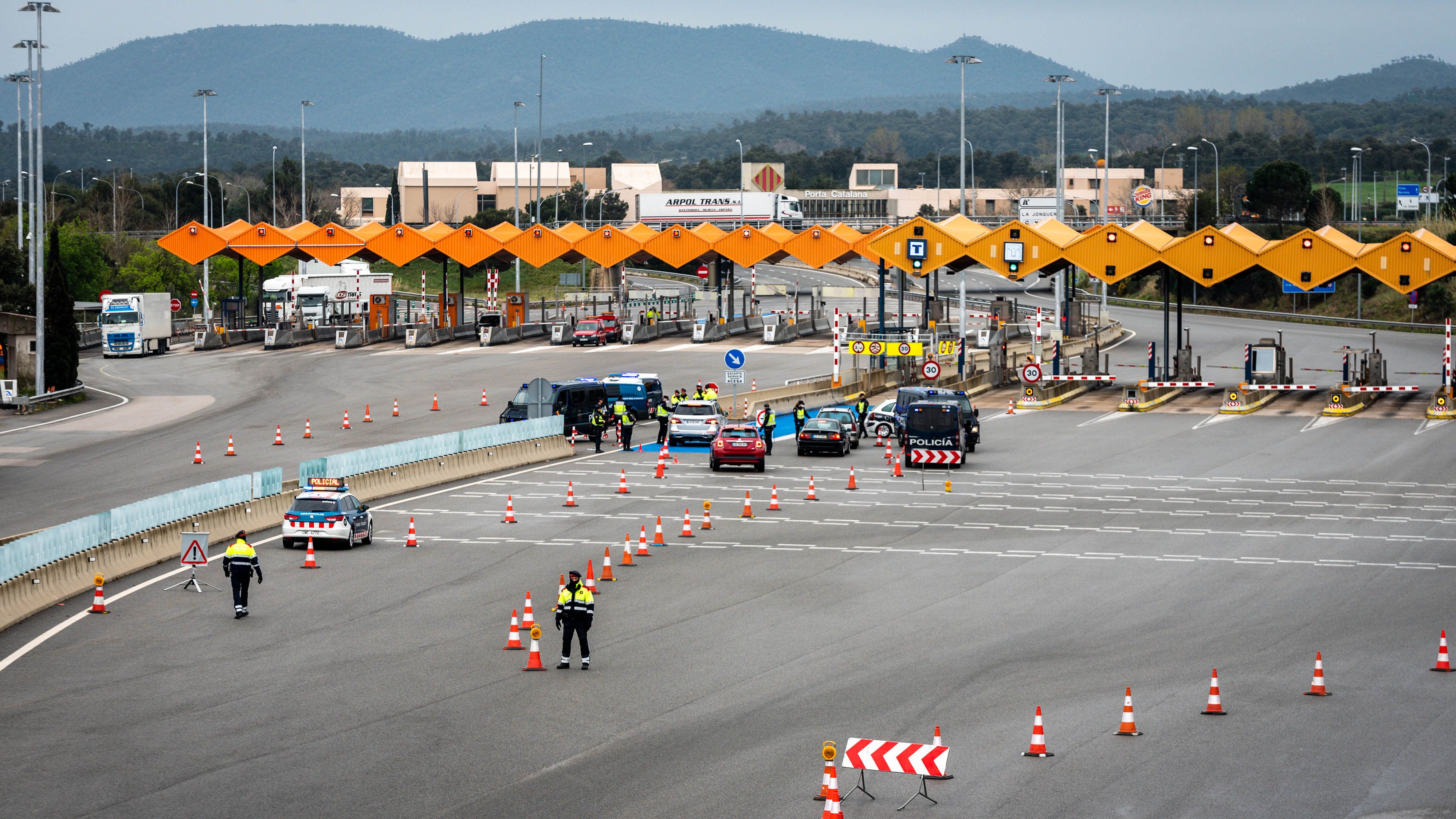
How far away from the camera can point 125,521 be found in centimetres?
2769

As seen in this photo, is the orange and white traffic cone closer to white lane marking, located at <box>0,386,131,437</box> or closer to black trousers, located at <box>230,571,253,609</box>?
black trousers, located at <box>230,571,253,609</box>

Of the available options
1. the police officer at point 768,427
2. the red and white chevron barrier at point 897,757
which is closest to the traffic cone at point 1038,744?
the red and white chevron barrier at point 897,757

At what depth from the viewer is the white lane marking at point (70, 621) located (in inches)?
834

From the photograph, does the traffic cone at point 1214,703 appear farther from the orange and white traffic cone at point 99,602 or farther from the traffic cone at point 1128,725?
the orange and white traffic cone at point 99,602

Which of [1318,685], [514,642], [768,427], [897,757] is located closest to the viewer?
[897,757]

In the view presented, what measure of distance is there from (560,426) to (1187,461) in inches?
666

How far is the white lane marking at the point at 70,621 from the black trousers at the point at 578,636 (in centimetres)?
708

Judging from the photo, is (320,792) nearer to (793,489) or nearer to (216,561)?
(216,561)

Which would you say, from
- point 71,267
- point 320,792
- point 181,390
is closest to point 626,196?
point 71,267

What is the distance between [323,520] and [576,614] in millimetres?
10920

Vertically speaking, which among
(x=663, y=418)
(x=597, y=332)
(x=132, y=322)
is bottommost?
(x=663, y=418)

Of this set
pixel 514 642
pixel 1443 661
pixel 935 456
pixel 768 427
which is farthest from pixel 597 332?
pixel 1443 661

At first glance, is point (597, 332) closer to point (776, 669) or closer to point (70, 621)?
point (70, 621)

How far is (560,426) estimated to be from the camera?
147 ft
